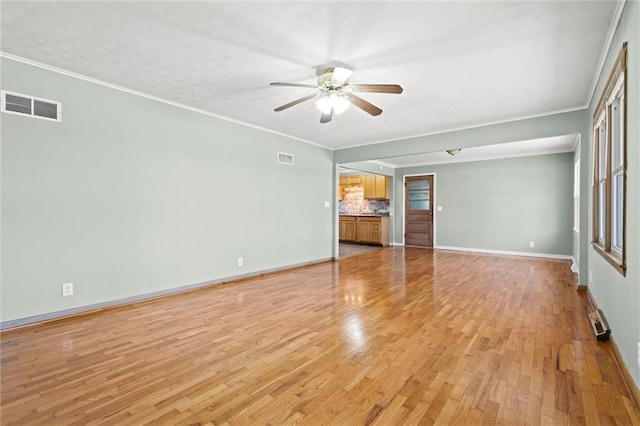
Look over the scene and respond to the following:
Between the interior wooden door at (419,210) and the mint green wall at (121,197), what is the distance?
529cm

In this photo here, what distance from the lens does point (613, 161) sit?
279 cm

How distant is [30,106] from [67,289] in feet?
6.04

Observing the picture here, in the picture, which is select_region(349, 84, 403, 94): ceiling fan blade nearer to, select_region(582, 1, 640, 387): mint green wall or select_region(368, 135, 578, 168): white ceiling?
select_region(582, 1, 640, 387): mint green wall

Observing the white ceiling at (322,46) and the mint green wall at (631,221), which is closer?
the mint green wall at (631,221)

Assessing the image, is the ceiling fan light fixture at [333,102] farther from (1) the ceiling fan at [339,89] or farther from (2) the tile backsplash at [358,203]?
(2) the tile backsplash at [358,203]

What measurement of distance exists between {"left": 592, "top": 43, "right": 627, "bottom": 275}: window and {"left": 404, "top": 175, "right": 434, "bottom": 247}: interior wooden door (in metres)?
5.58

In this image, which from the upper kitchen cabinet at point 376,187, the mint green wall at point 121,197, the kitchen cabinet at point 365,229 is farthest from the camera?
the upper kitchen cabinet at point 376,187

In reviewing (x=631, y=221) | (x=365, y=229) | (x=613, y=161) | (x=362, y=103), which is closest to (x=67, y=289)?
(x=362, y=103)

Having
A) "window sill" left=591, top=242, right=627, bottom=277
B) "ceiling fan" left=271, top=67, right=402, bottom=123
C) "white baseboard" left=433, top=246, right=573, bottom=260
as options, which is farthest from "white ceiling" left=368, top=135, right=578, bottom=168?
"ceiling fan" left=271, top=67, right=402, bottom=123

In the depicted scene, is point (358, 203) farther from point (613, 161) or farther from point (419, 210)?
point (613, 161)

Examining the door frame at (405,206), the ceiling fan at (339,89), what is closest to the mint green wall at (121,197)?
the ceiling fan at (339,89)

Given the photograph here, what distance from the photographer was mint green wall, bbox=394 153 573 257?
708 cm

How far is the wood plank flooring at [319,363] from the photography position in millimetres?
1722

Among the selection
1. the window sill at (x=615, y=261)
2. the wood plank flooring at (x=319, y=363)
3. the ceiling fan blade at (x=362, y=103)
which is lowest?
the wood plank flooring at (x=319, y=363)
